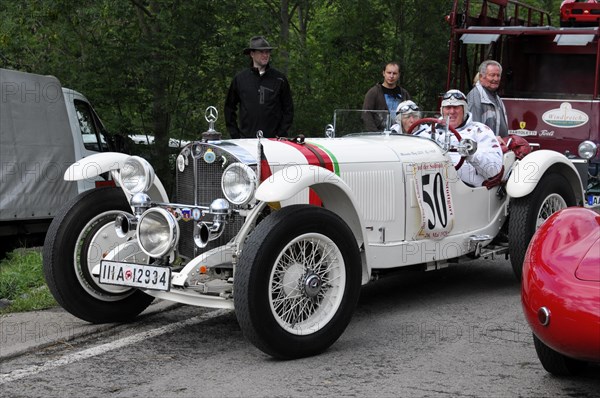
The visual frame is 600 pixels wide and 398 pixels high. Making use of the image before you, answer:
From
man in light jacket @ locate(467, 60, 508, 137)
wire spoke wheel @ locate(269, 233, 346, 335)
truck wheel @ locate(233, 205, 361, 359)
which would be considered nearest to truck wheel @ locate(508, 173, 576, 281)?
man in light jacket @ locate(467, 60, 508, 137)

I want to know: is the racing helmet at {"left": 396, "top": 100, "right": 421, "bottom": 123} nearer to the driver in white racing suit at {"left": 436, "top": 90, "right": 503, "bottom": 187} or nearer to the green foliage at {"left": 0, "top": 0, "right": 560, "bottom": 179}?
the driver in white racing suit at {"left": 436, "top": 90, "right": 503, "bottom": 187}

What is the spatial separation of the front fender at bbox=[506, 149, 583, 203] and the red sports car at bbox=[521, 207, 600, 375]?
2.65m

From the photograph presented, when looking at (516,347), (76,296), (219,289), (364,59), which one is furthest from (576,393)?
(364,59)

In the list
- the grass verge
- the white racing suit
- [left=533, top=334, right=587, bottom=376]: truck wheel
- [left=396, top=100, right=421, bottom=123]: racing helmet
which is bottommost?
the grass verge

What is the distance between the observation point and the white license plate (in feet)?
19.4

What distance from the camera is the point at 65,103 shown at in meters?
12.1

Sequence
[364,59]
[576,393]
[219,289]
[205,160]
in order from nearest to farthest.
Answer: [576,393] → [219,289] → [205,160] → [364,59]

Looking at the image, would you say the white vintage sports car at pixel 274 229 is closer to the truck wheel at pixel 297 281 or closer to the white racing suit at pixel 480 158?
the truck wheel at pixel 297 281

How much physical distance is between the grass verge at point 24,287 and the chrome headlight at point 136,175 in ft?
3.99

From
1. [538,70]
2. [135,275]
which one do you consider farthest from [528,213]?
[538,70]

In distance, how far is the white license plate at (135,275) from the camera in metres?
5.91

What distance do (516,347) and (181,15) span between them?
7674mm

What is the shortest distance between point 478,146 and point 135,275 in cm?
320

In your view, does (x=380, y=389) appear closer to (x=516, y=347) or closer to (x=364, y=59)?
(x=516, y=347)
